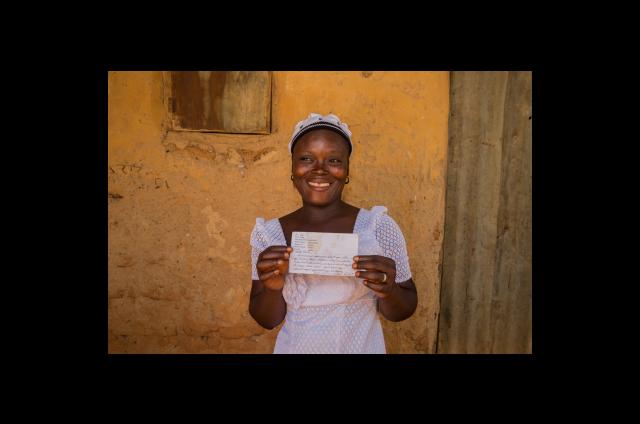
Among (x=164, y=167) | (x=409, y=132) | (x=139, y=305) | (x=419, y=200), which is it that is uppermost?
(x=409, y=132)

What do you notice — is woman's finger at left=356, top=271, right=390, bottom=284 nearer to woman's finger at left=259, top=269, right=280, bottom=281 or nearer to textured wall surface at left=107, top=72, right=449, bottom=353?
woman's finger at left=259, top=269, right=280, bottom=281

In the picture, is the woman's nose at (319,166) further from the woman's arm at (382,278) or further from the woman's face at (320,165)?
the woman's arm at (382,278)

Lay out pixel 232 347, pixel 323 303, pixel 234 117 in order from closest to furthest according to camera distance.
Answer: pixel 323 303 → pixel 234 117 → pixel 232 347

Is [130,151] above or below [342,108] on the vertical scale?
below

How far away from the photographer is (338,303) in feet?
6.61

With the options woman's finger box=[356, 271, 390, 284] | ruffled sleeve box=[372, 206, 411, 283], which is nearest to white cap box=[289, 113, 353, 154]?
ruffled sleeve box=[372, 206, 411, 283]

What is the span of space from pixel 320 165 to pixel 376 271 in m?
0.62

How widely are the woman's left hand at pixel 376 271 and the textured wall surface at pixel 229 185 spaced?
116 cm

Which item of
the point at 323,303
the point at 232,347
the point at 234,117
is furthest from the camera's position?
the point at 232,347

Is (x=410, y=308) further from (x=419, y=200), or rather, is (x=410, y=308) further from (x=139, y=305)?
(x=139, y=305)

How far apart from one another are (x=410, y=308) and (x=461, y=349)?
Result: 134 cm

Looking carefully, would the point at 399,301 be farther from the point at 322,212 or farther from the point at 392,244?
the point at 322,212

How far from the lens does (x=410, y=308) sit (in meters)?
2.04

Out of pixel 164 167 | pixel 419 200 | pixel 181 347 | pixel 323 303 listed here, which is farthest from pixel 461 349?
pixel 164 167
